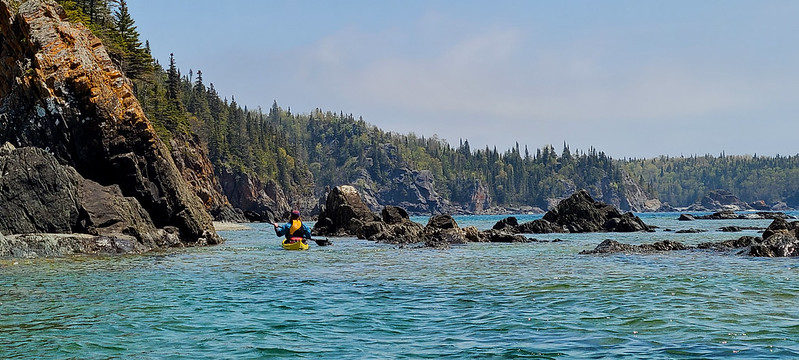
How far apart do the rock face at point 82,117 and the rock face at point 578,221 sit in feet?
105

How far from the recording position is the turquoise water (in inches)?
396

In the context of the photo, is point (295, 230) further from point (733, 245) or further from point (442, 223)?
point (733, 245)

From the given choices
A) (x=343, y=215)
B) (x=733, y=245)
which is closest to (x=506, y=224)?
(x=343, y=215)

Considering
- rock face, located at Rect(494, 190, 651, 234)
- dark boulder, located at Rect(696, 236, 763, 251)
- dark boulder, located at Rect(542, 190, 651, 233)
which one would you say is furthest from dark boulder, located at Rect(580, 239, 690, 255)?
dark boulder, located at Rect(542, 190, 651, 233)

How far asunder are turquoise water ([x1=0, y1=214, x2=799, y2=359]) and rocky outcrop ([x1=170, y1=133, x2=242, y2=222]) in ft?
233

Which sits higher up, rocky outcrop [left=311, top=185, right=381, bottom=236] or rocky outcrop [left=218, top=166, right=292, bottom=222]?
rocky outcrop [left=218, top=166, right=292, bottom=222]

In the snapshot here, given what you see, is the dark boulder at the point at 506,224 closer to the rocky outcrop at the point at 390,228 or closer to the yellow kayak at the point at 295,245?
the rocky outcrop at the point at 390,228

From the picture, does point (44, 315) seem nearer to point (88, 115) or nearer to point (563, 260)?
point (563, 260)

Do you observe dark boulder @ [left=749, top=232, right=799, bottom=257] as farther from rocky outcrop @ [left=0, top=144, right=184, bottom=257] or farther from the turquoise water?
rocky outcrop @ [left=0, top=144, right=184, bottom=257]

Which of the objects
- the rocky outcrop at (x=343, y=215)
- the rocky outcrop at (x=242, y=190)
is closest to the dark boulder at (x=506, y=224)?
the rocky outcrop at (x=343, y=215)

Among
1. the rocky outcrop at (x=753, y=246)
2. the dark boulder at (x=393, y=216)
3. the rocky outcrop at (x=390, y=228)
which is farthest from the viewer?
the dark boulder at (x=393, y=216)

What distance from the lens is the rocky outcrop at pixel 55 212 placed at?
A: 2648 centimetres

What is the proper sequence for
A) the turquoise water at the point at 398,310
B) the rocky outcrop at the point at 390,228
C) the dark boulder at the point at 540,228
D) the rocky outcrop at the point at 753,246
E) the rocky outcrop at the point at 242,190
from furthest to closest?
the rocky outcrop at the point at 242,190, the dark boulder at the point at 540,228, the rocky outcrop at the point at 390,228, the rocky outcrop at the point at 753,246, the turquoise water at the point at 398,310

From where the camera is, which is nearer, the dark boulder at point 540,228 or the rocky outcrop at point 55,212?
the rocky outcrop at point 55,212
